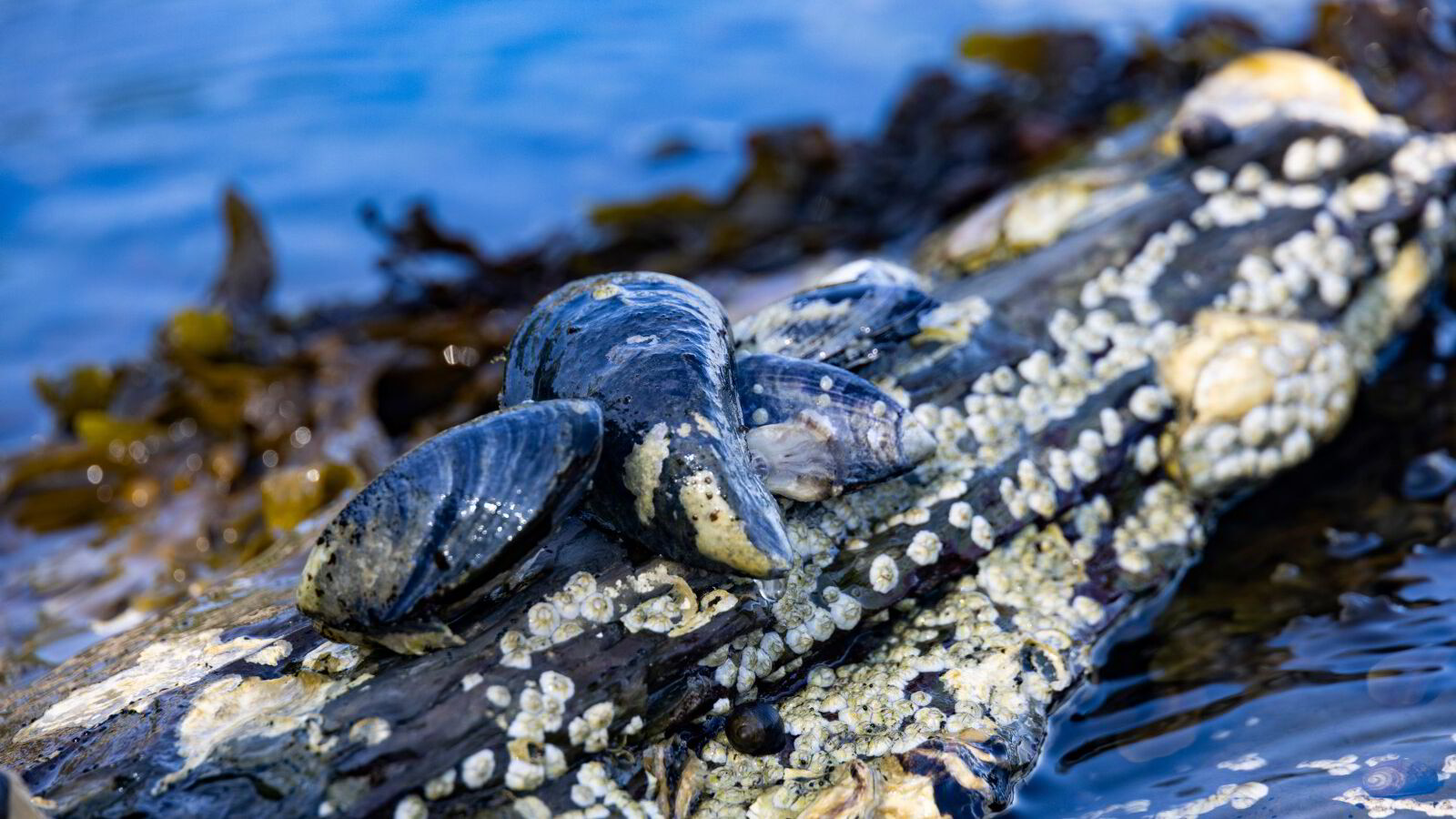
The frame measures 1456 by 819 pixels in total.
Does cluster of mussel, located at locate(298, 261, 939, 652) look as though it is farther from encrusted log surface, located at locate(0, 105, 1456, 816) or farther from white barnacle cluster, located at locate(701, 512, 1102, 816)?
white barnacle cluster, located at locate(701, 512, 1102, 816)

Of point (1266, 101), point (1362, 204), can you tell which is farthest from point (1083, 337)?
point (1266, 101)

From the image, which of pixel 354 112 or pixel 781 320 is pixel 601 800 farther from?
pixel 354 112

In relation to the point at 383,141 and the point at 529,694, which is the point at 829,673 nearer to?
the point at 529,694

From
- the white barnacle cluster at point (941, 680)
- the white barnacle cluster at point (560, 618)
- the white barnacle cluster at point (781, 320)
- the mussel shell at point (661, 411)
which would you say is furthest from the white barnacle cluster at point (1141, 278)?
the white barnacle cluster at point (560, 618)

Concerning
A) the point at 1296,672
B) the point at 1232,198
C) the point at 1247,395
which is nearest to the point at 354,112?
the point at 1232,198

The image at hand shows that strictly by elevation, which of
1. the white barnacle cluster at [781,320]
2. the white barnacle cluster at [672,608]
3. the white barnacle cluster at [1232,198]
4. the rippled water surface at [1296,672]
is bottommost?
the rippled water surface at [1296,672]

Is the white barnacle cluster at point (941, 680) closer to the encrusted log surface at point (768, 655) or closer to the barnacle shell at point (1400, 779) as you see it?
the encrusted log surface at point (768, 655)
